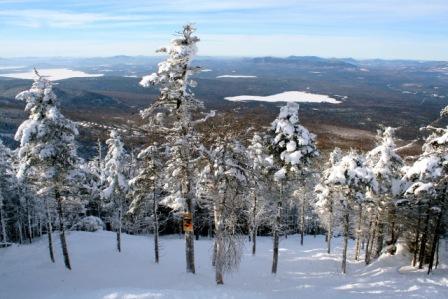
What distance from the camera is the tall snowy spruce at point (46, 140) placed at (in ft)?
74.5

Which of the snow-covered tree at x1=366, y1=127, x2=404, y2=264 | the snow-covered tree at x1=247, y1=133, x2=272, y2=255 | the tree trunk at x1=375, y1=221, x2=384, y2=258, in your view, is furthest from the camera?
the tree trunk at x1=375, y1=221, x2=384, y2=258

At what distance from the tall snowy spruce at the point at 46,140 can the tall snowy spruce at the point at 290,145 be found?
36.9 feet

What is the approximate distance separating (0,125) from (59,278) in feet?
487

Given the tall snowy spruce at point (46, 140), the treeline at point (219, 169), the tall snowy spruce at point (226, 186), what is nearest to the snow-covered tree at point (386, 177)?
the treeline at point (219, 169)

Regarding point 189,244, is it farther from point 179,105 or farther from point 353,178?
point 353,178

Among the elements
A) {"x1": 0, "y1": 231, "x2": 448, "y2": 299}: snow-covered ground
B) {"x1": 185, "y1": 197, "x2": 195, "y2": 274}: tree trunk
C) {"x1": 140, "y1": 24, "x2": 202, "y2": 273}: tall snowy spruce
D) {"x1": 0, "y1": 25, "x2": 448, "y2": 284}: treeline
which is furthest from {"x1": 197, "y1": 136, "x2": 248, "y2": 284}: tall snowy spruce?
{"x1": 0, "y1": 231, "x2": 448, "y2": 299}: snow-covered ground

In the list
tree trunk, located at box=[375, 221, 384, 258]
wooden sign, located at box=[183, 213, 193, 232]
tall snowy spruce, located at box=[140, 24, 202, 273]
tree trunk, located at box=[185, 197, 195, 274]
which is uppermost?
tall snowy spruce, located at box=[140, 24, 202, 273]

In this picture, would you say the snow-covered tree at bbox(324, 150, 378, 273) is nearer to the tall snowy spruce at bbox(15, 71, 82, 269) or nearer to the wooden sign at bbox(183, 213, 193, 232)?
the wooden sign at bbox(183, 213, 193, 232)

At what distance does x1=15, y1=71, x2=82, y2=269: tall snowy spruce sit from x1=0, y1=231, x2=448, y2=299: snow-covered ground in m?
6.28

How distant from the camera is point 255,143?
35.3m

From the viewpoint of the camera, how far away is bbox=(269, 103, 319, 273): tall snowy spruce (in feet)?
78.8

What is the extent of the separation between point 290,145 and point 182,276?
9516 millimetres

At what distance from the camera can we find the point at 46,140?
921 inches

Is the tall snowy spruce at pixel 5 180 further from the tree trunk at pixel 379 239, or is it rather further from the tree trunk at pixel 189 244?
the tree trunk at pixel 379 239
